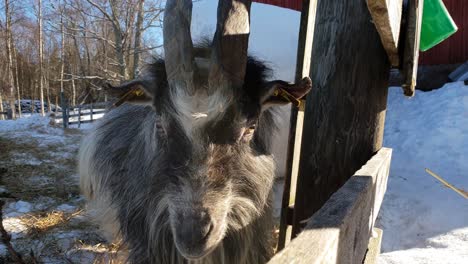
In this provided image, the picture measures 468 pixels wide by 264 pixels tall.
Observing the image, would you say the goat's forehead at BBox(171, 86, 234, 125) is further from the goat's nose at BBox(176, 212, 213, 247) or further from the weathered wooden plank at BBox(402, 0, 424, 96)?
the weathered wooden plank at BBox(402, 0, 424, 96)

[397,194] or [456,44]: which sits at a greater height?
[456,44]

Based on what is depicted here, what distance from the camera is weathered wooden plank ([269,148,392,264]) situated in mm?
876

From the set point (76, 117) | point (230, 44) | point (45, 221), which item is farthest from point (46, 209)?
point (76, 117)

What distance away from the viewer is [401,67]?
2.39m

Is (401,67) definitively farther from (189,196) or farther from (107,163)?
(107,163)

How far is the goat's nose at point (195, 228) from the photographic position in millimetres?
1912

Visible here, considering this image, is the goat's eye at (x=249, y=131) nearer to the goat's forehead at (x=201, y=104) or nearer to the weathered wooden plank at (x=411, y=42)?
the goat's forehead at (x=201, y=104)

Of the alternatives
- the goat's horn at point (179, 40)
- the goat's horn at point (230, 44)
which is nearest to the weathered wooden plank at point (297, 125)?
the goat's horn at point (230, 44)

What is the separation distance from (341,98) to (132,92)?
4.39ft

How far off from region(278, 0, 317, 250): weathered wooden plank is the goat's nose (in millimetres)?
793

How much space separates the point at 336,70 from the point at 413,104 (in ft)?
31.9

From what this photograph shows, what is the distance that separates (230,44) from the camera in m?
2.14

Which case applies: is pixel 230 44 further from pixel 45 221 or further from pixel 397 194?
pixel 397 194

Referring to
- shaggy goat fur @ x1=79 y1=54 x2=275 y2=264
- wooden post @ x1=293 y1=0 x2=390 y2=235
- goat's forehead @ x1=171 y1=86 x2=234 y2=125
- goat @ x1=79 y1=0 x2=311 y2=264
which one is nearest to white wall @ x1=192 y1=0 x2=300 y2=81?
shaggy goat fur @ x1=79 y1=54 x2=275 y2=264
